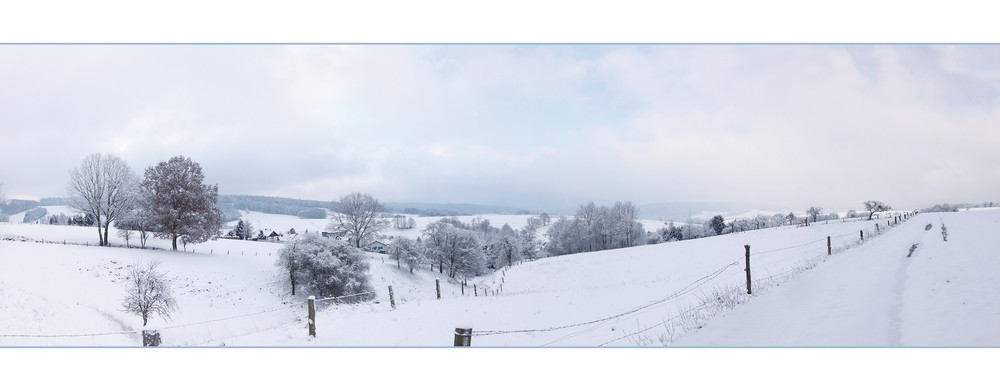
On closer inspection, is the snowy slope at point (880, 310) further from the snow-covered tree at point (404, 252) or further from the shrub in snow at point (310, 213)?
the snow-covered tree at point (404, 252)

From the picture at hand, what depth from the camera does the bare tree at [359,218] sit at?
141 feet

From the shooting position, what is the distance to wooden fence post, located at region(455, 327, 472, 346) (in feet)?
19.5

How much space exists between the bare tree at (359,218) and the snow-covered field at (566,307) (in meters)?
17.1

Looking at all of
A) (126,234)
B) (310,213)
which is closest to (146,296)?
(310,213)

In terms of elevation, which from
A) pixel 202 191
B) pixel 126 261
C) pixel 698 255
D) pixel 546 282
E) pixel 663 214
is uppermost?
pixel 202 191

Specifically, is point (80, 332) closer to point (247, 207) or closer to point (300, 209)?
point (247, 207)

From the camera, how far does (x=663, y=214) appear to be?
16484mm

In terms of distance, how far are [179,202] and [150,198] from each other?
1348 mm

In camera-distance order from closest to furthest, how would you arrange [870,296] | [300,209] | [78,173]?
[870,296]
[78,173]
[300,209]

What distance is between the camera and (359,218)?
44.7 metres

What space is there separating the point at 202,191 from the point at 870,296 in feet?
102

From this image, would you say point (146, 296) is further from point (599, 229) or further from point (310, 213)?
point (599, 229)

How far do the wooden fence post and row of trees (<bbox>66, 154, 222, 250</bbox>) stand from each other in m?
16.3

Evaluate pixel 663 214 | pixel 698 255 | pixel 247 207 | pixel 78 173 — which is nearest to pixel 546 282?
pixel 698 255
